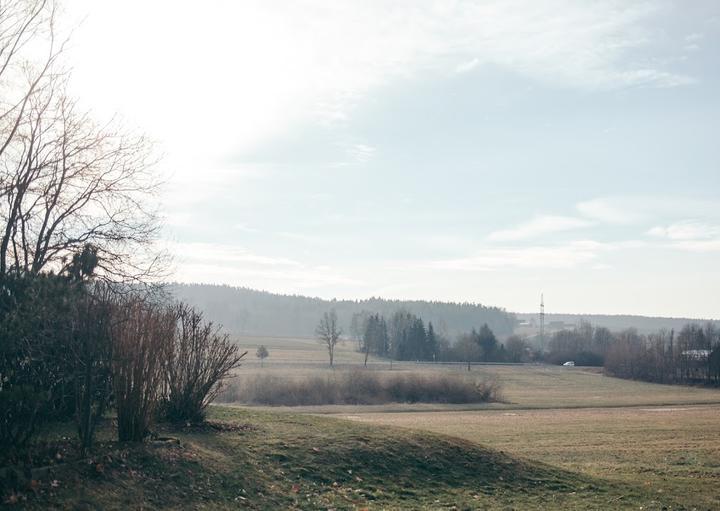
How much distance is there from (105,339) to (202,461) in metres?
2.78

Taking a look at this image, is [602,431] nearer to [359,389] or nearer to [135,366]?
[359,389]

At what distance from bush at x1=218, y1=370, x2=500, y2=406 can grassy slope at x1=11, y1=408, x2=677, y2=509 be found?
3455 cm

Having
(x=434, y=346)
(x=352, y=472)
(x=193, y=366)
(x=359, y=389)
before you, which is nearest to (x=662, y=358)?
(x=434, y=346)

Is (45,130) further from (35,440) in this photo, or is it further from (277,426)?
(277,426)

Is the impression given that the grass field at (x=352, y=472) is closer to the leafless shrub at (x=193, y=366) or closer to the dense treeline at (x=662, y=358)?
the leafless shrub at (x=193, y=366)

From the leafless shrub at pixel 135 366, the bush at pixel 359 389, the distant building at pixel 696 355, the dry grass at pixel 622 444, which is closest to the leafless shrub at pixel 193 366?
the leafless shrub at pixel 135 366

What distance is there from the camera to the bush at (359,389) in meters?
52.3

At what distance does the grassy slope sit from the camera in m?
10.1

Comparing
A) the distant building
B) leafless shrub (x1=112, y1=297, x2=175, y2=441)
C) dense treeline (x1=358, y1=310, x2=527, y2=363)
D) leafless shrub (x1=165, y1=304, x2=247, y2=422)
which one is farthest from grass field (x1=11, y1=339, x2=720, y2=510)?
dense treeline (x1=358, y1=310, x2=527, y2=363)

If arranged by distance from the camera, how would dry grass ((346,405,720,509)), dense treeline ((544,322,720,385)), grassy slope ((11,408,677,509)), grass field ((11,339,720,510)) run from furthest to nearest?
1. dense treeline ((544,322,720,385))
2. dry grass ((346,405,720,509))
3. grass field ((11,339,720,510))
4. grassy slope ((11,408,677,509))

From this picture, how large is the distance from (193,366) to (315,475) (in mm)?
3775

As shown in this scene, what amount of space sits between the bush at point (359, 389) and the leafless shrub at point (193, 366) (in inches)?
1417

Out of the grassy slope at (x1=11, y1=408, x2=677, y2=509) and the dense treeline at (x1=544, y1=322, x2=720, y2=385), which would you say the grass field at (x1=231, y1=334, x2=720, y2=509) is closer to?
the grassy slope at (x1=11, y1=408, x2=677, y2=509)

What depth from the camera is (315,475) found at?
13.3m
